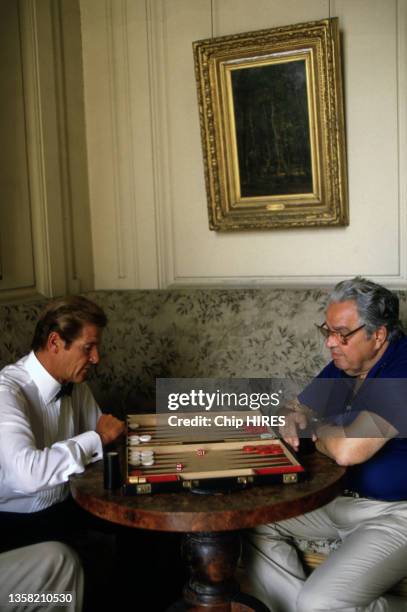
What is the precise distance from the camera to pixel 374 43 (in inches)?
129

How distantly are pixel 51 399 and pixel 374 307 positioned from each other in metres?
1.19

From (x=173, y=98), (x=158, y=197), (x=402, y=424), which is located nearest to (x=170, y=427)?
(x=402, y=424)

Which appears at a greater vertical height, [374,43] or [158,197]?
[374,43]

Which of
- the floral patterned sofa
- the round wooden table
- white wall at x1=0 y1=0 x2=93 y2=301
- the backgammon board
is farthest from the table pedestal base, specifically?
white wall at x1=0 y1=0 x2=93 y2=301

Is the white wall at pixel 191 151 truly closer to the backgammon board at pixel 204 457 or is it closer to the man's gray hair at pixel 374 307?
the man's gray hair at pixel 374 307

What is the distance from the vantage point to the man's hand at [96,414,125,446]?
7.09ft

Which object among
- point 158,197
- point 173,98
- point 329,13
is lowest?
point 158,197

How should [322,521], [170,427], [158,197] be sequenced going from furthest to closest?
[158,197]
[322,521]
[170,427]

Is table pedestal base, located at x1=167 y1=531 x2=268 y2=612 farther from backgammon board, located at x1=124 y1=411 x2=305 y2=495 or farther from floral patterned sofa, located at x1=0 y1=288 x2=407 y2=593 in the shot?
floral patterned sofa, located at x1=0 y1=288 x2=407 y2=593

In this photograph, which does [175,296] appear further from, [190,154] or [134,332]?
Result: [190,154]

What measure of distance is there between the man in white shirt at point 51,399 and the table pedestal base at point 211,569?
41 cm

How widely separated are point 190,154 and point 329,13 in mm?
1014

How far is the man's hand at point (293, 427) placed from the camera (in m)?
2.16

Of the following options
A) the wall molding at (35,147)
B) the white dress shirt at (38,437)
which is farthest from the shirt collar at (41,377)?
the wall molding at (35,147)
